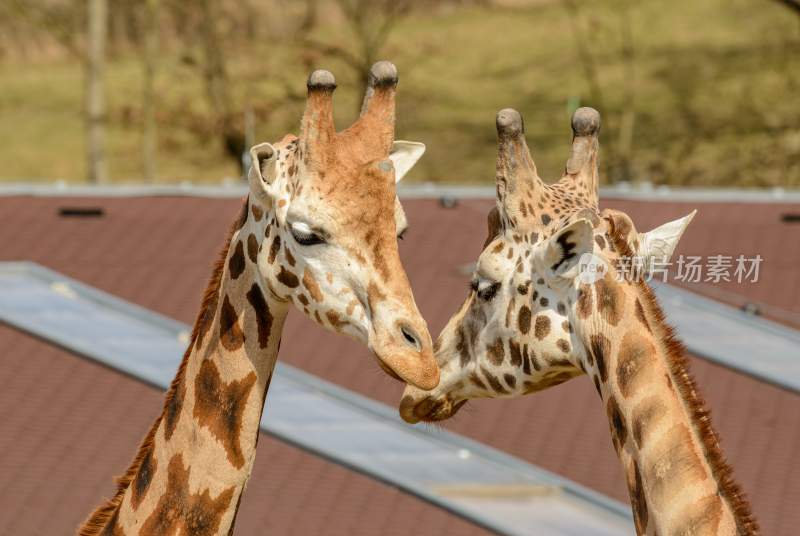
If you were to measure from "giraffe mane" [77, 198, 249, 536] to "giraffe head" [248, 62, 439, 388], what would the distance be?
1.11 ft

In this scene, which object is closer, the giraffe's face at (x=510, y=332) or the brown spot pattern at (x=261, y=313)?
the brown spot pattern at (x=261, y=313)

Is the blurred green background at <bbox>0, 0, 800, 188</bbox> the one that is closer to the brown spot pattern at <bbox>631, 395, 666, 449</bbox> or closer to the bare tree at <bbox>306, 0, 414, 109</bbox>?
the bare tree at <bbox>306, 0, 414, 109</bbox>

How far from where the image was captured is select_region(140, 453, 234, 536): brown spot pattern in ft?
29.3

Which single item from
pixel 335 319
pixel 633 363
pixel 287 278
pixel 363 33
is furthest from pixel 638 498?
pixel 363 33

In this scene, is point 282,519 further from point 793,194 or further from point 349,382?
point 793,194

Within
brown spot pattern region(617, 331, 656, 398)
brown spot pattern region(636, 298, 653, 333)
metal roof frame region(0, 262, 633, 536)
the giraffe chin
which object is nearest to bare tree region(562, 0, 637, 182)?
metal roof frame region(0, 262, 633, 536)

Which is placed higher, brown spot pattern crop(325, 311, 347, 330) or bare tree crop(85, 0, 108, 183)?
brown spot pattern crop(325, 311, 347, 330)


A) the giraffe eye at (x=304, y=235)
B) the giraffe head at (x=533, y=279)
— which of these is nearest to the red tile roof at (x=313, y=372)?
the giraffe head at (x=533, y=279)

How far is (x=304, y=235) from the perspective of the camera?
859 cm

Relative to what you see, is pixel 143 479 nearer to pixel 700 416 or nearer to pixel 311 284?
pixel 311 284

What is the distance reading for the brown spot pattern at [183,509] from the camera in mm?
8922

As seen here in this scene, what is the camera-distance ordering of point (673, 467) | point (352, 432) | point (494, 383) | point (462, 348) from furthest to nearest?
point (352, 432) → point (462, 348) → point (494, 383) → point (673, 467)

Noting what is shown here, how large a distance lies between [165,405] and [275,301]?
2.91ft

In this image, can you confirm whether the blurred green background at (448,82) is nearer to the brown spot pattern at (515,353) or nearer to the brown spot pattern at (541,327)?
the brown spot pattern at (515,353)
